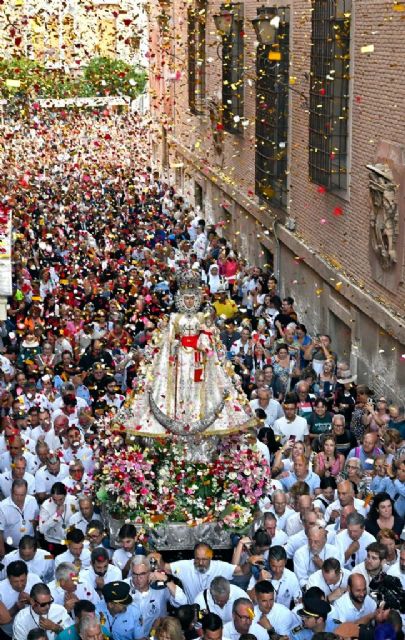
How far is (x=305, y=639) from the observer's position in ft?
31.3

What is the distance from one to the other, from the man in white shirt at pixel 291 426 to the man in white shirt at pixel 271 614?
4.60 meters

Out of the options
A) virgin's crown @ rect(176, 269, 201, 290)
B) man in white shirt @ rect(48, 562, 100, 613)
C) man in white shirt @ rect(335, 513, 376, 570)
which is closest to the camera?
man in white shirt @ rect(48, 562, 100, 613)

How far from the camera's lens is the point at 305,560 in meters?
11.0

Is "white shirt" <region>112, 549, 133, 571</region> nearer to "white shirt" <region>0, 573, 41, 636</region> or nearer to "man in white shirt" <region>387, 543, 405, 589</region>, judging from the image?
"white shirt" <region>0, 573, 41, 636</region>

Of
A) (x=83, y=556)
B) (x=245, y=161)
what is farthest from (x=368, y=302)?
(x=245, y=161)

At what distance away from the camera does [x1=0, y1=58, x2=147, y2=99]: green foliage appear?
42062mm

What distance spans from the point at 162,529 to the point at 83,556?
144cm

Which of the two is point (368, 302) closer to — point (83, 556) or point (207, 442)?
point (207, 442)

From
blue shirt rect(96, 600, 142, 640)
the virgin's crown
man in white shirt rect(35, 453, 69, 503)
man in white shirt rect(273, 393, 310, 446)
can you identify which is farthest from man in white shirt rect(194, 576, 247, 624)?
man in white shirt rect(273, 393, 310, 446)

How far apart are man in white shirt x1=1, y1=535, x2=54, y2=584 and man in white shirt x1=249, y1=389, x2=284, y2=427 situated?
4.29 meters

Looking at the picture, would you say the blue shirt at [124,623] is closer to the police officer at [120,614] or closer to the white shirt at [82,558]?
the police officer at [120,614]

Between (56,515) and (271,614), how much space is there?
3024mm

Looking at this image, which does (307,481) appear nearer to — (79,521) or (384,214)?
(79,521)

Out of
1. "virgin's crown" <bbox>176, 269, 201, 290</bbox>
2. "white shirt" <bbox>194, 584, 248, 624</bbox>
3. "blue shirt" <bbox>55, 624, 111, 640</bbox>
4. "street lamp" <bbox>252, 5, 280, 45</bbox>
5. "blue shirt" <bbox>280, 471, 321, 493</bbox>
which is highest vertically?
"street lamp" <bbox>252, 5, 280, 45</bbox>
